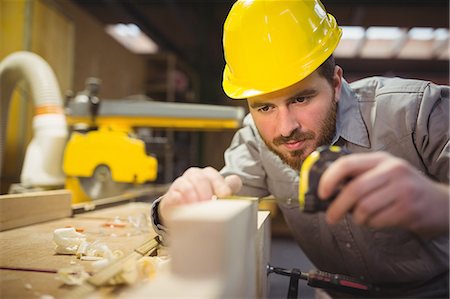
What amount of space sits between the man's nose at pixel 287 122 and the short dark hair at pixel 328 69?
20 centimetres

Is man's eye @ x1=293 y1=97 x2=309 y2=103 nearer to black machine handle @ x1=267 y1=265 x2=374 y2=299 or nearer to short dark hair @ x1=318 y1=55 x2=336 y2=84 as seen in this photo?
short dark hair @ x1=318 y1=55 x2=336 y2=84

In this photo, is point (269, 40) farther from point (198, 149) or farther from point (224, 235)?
point (198, 149)

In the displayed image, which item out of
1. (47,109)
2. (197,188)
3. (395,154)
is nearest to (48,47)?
(47,109)

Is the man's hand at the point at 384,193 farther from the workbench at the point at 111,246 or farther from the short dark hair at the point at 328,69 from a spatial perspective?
the short dark hair at the point at 328,69

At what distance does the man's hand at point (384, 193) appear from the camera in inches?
26.7

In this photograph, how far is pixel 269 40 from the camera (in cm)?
123

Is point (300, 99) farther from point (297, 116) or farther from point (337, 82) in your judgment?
point (337, 82)

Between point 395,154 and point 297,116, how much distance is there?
17.0 inches

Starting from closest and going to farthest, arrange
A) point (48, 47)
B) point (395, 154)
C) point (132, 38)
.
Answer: point (395, 154), point (48, 47), point (132, 38)

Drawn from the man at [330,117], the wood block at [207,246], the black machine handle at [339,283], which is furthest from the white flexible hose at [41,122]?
the wood block at [207,246]

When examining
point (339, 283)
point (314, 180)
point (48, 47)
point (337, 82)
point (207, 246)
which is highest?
point (48, 47)

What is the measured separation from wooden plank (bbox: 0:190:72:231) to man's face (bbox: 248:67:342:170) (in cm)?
100

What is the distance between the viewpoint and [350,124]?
1417mm

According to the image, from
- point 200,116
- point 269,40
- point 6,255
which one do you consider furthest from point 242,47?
point 200,116
